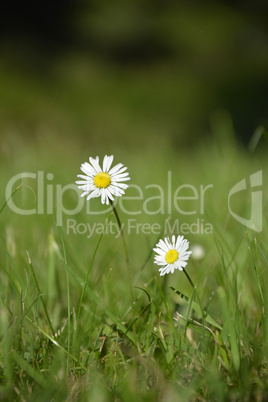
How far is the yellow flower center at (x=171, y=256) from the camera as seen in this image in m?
0.78

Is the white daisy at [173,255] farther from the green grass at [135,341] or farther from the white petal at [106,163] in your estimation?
the white petal at [106,163]

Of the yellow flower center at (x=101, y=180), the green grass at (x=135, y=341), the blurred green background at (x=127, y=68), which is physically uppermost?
the blurred green background at (x=127, y=68)

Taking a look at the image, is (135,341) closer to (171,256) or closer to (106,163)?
(171,256)

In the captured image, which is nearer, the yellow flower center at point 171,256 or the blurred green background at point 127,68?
the yellow flower center at point 171,256

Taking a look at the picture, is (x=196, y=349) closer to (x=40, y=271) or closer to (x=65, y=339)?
(x=65, y=339)

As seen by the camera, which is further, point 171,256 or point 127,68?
point 127,68

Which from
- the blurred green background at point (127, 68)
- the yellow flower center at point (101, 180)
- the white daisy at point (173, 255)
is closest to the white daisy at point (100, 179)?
the yellow flower center at point (101, 180)

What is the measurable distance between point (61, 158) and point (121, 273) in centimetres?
187

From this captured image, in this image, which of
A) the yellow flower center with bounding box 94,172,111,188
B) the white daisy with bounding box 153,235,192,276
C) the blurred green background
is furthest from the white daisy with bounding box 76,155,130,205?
the blurred green background

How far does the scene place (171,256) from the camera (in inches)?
30.8

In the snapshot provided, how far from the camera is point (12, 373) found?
27.5 inches

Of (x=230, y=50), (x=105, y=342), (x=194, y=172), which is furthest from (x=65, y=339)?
(x=230, y=50)

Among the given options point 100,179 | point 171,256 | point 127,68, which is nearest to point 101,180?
point 100,179

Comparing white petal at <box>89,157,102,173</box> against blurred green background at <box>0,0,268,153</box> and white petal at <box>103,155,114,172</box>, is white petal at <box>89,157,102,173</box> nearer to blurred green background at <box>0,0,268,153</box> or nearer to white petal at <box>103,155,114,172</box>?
white petal at <box>103,155,114,172</box>
